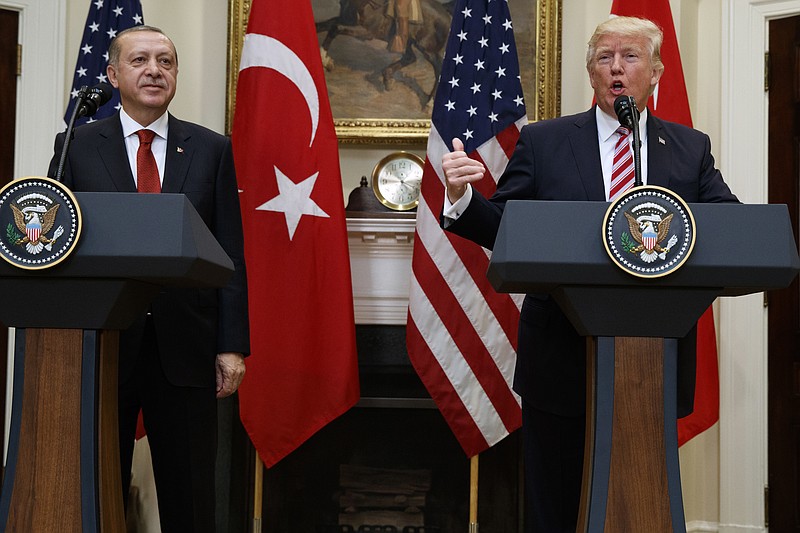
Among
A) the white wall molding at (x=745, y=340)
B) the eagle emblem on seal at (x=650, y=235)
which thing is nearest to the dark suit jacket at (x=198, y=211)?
the eagle emblem on seal at (x=650, y=235)

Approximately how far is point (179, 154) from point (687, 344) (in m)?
1.41

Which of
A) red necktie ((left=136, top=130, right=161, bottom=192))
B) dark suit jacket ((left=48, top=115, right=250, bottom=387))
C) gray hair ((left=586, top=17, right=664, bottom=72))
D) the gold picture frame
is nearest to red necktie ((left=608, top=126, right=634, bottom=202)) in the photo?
gray hair ((left=586, top=17, right=664, bottom=72))

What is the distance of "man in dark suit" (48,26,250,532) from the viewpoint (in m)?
2.34

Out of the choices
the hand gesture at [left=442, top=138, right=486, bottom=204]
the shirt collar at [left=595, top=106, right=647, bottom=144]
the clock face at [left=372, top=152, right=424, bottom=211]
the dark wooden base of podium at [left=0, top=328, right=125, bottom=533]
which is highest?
the clock face at [left=372, top=152, right=424, bottom=211]

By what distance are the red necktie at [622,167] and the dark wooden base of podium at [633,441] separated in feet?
1.90

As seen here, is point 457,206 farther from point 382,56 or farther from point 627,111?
point 382,56

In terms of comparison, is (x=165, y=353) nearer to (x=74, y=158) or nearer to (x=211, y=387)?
(x=211, y=387)

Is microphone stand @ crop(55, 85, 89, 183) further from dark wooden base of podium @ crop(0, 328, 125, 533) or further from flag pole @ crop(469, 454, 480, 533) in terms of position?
flag pole @ crop(469, 454, 480, 533)

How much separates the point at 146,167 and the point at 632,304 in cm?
136

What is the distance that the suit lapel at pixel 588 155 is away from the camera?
90.3 inches

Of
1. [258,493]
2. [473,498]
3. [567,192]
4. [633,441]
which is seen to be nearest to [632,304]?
[633,441]

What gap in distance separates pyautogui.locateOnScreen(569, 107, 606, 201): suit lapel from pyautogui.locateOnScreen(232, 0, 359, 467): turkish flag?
1667 mm

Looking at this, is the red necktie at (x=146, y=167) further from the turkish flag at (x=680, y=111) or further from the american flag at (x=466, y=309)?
the turkish flag at (x=680, y=111)

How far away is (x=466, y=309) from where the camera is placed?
3.86m
